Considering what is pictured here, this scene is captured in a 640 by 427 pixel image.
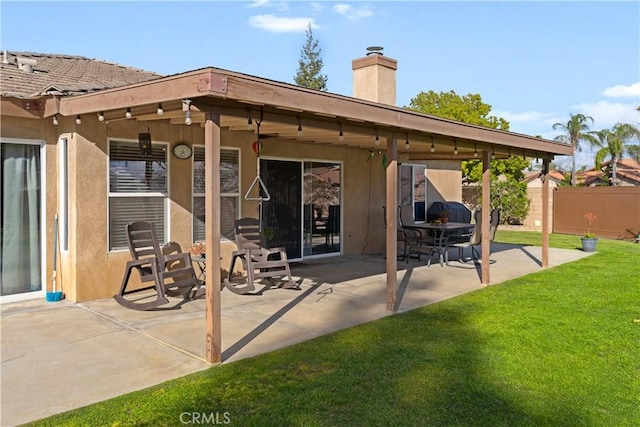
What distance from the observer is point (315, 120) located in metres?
5.26

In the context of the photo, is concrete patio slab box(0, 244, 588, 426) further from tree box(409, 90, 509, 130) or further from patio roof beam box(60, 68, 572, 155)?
tree box(409, 90, 509, 130)

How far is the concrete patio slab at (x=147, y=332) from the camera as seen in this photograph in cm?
353

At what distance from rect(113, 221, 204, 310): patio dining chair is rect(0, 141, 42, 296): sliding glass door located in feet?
3.77

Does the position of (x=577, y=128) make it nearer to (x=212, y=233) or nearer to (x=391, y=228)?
(x=391, y=228)

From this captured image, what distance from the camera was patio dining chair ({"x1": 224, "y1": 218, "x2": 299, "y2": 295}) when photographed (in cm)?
672

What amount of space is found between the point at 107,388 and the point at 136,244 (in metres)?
3.11

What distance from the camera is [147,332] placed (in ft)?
15.9

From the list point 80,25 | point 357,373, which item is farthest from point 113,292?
point 80,25

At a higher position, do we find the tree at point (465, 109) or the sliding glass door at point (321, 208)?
the tree at point (465, 109)

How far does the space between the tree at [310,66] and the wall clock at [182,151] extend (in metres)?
32.6

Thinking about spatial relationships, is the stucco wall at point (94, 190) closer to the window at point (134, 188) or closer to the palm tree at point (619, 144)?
the window at point (134, 188)

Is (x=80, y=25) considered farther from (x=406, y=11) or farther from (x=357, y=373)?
(x=357, y=373)

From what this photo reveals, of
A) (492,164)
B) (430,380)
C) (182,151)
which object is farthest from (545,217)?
(492,164)

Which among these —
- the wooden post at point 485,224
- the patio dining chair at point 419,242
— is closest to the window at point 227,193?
the patio dining chair at point 419,242
